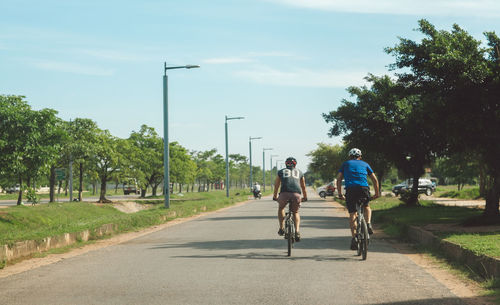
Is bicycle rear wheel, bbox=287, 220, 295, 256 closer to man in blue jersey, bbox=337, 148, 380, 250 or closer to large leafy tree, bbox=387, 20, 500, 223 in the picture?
man in blue jersey, bbox=337, 148, 380, 250

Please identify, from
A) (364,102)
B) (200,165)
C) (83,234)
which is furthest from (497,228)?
(200,165)

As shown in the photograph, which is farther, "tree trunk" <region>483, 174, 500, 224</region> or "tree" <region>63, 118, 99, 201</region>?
"tree" <region>63, 118, 99, 201</region>

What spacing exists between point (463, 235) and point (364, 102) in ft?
55.4

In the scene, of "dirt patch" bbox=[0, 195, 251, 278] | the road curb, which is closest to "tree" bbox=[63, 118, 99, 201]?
"dirt patch" bbox=[0, 195, 251, 278]

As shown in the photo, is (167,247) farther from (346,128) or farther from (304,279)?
(346,128)

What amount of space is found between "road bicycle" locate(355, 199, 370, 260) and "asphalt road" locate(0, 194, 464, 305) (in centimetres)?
21

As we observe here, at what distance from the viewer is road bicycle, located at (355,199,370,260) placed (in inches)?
404

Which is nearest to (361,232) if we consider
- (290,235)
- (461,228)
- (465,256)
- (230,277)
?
(290,235)

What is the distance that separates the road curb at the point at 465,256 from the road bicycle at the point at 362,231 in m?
1.49

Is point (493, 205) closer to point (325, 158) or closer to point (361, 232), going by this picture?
point (361, 232)

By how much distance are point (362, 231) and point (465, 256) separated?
1785 millimetres

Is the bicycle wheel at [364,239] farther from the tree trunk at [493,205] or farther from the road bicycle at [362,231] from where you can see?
the tree trunk at [493,205]

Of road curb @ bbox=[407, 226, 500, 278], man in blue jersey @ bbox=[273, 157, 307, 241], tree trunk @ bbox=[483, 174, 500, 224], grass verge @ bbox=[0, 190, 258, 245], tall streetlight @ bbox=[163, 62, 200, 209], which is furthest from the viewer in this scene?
tall streetlight @ bbox=[163, 62, 200, 209]

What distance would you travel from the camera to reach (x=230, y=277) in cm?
830
